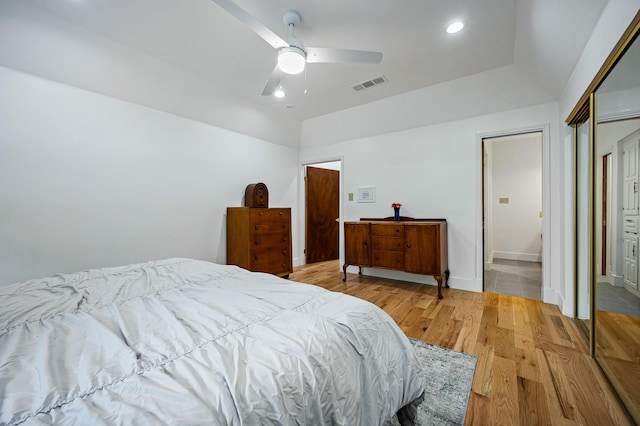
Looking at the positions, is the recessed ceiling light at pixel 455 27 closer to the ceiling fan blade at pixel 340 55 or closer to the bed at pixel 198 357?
the ceiling fan blade at pixel 340 55

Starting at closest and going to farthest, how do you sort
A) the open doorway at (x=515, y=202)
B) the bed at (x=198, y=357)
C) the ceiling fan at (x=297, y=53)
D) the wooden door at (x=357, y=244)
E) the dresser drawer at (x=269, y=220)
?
1. the bed at (x=198, y=357)
2. the ceiling fan at (x=297, y=53)
3. the dresser drawer at (x=269, y=220)
4. the wooden door at (x=357, y=244)
5. the open doorway at (x=515, y=202)

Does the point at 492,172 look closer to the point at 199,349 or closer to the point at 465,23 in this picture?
the point at 465,23

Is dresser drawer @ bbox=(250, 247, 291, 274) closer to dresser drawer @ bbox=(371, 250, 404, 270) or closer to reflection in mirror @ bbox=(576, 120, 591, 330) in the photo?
dresser drawer @ bbox=(371, 250, 404, 270)

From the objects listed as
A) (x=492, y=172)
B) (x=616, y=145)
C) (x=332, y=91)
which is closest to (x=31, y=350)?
(x=616, y=145)

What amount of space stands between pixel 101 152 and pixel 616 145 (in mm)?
4154

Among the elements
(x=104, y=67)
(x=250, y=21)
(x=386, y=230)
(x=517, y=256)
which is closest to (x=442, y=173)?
(x=386, y=230)

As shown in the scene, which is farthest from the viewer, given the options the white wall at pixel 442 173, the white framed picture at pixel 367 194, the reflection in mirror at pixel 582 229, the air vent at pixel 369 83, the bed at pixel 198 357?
the white framed picture at pixel 367 194

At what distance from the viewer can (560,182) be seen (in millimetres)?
2760

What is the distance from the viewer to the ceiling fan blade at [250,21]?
1546mm

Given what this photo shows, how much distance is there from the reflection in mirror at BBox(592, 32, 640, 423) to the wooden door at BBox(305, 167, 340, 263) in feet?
13.1

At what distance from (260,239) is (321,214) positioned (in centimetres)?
203

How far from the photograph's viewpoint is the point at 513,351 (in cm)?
197

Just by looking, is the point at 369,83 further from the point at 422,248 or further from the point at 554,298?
the point at 554,298

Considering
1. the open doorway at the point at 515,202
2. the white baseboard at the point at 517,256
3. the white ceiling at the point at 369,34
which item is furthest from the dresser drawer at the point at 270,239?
the white baseboard at the point at 517,256
